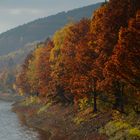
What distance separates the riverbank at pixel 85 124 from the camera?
48.6m

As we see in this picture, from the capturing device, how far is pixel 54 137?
6125 cm

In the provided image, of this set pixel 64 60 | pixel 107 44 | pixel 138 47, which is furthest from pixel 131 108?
pixel 64 60

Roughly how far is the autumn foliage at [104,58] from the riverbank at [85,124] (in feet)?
7.74

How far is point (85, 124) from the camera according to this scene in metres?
59.7

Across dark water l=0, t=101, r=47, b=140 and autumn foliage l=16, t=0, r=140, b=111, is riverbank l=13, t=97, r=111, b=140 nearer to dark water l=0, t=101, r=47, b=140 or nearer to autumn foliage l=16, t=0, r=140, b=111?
dark water l=0, t=101, r=47, b=140

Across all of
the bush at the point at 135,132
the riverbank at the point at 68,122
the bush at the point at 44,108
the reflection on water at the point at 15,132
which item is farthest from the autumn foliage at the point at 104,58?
the reflection on water at the point at 15,132

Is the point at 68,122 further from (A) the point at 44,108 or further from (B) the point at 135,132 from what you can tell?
(A) the point at 44,108

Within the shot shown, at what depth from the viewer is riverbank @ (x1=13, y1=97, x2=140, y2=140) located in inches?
1912

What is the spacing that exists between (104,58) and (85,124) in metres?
9.93

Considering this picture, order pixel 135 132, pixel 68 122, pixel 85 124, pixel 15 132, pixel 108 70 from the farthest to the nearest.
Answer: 1. pixel 15 132
2. pixel 68 122
3. pixel 85 124
4. pixel 108 70
5. pixel 135 132

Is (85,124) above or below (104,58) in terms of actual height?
below

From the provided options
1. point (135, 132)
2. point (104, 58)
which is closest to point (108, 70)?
point (104, 58)

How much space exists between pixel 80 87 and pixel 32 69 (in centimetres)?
5915

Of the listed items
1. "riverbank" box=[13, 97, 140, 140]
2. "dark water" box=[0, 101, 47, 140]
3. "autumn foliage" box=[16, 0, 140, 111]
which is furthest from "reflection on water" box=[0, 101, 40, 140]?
"autumn foliage" box=[16, 0, 140, 111]
